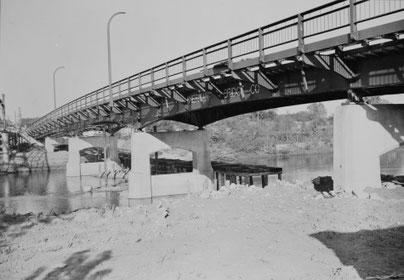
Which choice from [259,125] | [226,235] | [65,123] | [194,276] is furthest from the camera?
[259,125]

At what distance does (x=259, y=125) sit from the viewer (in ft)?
340

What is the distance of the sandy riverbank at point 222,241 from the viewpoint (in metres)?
7.89

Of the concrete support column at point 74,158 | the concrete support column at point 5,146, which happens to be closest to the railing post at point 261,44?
the concrete support column at point 74,158

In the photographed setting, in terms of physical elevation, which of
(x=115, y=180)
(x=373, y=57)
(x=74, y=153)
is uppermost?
(x=373, y=57)

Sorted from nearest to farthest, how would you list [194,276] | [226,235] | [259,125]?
[194,276] → [226,235] → [259,125]

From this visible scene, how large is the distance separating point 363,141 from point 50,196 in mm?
29226

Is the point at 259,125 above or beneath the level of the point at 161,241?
above

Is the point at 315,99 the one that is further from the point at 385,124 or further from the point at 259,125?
the point at 259,125

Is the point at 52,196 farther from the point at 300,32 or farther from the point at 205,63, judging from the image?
the point at 300,32

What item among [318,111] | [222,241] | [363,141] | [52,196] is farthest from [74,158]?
[318,111]

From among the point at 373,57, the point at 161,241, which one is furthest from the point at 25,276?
the point at 373,57

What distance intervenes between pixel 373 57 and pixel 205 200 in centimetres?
797

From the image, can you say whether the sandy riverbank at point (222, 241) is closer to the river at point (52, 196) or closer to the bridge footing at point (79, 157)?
the river at point (52, 196)

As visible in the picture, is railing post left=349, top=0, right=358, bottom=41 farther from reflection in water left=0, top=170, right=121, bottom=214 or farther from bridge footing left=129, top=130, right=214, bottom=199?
reflection in water left=0, top=170, right=121, bottom=214
